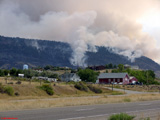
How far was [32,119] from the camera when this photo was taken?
1503 cm

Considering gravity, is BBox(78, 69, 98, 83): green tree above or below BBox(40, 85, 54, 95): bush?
above

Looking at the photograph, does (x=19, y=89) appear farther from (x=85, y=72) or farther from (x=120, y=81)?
(x=120, y=81)

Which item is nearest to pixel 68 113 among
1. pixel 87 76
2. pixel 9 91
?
pixel 9 91

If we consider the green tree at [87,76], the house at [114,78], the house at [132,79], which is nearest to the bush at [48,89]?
the green tree at [87,76]

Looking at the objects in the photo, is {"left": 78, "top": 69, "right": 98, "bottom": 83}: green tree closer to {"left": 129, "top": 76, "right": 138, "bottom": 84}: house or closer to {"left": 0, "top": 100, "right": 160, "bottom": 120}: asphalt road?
Answer: {"left": 129, "top": 76, "right": 138, "bottom": 84}: house

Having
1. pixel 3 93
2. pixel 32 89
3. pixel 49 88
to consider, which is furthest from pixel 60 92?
pixel 3 93

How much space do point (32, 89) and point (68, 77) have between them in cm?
7264

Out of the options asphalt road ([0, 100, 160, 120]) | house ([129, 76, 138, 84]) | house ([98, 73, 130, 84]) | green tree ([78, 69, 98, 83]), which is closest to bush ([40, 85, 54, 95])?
asphalt road ([0, 100, 160, 120])

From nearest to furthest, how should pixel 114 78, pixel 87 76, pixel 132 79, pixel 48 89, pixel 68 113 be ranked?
pixel 68 113
pixel 48 89
pixel 87 76
pixel 114 78
pixel 132 79

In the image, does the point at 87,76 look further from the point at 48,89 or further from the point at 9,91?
the point at 9,91

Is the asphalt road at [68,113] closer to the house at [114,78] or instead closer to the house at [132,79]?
the house at [114,78]

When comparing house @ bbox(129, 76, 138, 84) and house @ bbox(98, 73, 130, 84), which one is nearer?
house @ bbox(98, 73, 130, 84)

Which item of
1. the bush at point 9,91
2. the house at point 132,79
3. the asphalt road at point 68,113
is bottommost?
the asphalt road at point 68,113

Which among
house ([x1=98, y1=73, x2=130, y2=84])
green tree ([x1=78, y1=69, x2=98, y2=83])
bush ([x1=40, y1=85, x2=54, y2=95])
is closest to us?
bush ([x1=40, y1=85, x2=54, y2=95])
